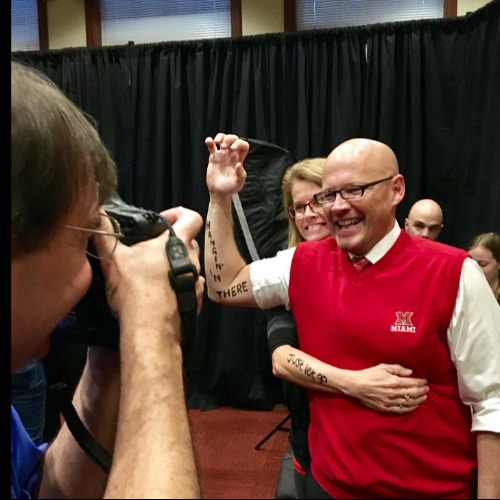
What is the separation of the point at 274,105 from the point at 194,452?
260cm

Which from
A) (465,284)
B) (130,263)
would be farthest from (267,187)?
(130,263)

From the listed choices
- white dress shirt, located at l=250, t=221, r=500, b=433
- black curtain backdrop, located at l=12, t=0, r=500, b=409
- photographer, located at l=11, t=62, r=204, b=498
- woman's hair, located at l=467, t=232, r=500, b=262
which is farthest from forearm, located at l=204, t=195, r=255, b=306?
black curtain backdrop, located at l=12, t=0, r=500, b=409

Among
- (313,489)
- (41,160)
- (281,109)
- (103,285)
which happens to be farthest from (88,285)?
(281,109)

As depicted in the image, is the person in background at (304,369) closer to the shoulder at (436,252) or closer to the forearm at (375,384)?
the forearm at (375,384)

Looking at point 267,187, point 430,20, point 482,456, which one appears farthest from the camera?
point 430,20

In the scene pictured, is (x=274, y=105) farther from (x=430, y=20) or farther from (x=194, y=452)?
(x=194, y=452)

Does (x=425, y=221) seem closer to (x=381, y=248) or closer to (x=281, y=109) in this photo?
(x=281, y=109)

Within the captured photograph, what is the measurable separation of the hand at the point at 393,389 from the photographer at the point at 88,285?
553 mm

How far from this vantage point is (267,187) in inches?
62.2

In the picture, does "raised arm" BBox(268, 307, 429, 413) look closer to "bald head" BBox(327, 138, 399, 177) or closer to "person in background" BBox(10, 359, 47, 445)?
"bald head" BBox(327, 138, 399, 177)

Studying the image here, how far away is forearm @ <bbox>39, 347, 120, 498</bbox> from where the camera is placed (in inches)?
14.8

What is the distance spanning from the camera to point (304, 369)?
103cm

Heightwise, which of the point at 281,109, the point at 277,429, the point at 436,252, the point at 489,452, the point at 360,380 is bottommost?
the point at 277,429

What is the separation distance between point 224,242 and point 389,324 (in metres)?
0.42
